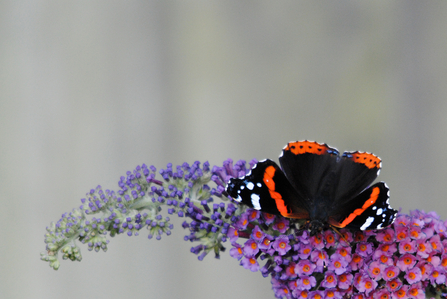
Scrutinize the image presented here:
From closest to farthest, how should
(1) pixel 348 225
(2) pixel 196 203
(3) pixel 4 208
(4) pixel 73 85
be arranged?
1. (1) pixel 348 225
2. (2) pixel 196 203
3. (3) pixel 4 208
4. (4) pixel 73 85

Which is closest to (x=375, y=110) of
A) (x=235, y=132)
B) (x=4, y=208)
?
(x=235, y=132)

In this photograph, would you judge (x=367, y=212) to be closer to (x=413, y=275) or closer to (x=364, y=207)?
(x=364, y=207)

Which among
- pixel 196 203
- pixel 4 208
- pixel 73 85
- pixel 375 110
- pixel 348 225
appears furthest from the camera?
pixel 375 110

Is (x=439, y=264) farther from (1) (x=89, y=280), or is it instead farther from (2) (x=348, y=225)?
(1) (x=89, y=280)

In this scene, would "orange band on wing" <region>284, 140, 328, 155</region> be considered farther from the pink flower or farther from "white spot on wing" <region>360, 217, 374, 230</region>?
the pink flower

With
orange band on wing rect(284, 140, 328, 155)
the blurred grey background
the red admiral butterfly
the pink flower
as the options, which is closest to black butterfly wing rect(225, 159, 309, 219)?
the red admiral butterfly

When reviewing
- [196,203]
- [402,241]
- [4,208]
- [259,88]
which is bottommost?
[402,241]
